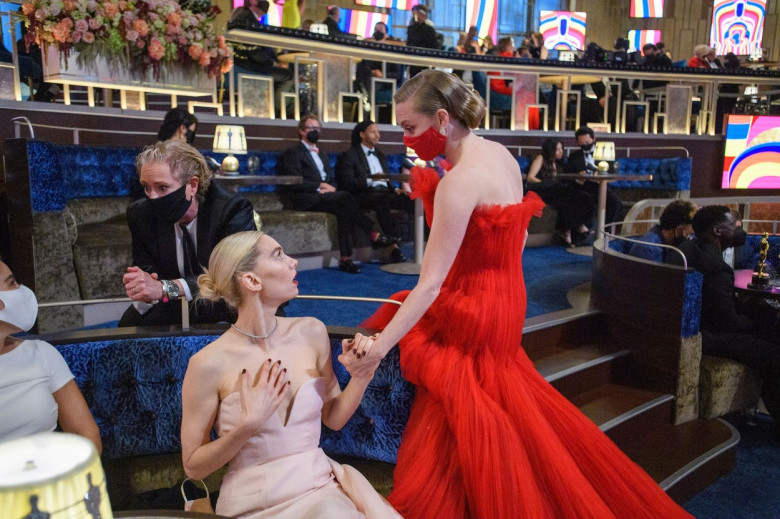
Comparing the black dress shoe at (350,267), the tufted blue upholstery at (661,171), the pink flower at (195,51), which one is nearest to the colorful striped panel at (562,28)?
the tufted blue upholstery at (661,171)

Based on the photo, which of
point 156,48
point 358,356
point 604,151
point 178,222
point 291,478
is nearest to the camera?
point 291,478

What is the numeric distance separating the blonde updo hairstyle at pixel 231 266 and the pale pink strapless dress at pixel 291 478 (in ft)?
0.80

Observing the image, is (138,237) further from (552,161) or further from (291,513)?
(552,161)

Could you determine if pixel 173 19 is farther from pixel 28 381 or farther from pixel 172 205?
pixel 28 381

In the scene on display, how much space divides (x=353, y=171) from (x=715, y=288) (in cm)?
308

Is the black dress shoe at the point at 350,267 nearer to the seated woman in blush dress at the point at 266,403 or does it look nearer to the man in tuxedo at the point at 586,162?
the man in tuxedo at the point at 586,162

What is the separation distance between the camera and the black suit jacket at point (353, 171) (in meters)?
5.74

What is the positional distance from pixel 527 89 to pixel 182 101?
13.9 ft

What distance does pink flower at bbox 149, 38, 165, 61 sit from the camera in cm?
447

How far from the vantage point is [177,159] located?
2.11 meters

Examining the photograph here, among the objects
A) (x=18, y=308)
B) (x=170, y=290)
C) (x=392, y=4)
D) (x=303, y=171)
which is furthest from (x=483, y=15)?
(x=18, y=308)

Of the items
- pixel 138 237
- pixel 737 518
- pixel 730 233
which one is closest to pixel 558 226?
pixel 730 233

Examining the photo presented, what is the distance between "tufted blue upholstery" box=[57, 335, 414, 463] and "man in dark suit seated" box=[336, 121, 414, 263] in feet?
12.2

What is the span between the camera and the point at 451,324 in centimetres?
191
